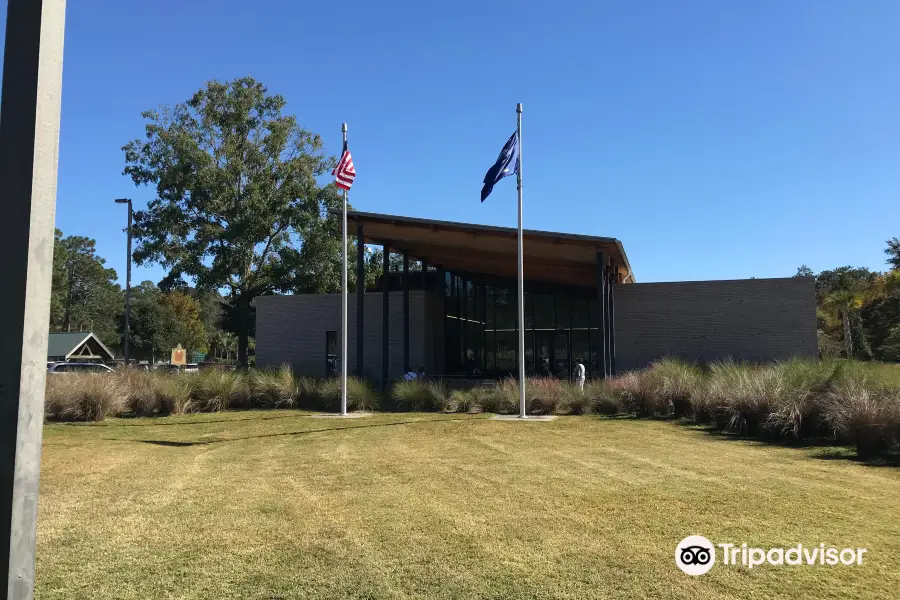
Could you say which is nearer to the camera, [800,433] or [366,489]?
[366,489]

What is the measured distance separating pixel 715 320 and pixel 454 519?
19.7 m

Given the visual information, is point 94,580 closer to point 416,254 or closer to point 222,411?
point 222,411

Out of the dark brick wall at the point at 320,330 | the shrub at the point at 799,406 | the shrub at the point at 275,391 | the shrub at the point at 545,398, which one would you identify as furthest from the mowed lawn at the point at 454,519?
the dark brick wall at the point at 320,330

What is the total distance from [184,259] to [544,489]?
94.8ft

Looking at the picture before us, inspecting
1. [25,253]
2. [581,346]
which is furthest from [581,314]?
[25,253]

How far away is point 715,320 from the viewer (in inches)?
933

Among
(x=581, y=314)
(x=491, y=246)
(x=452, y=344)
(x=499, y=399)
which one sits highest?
(x=491, y=246)

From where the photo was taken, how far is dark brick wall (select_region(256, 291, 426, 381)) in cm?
2888

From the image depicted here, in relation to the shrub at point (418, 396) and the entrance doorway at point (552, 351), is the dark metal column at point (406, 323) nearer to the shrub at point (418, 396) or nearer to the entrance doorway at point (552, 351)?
the entrance doorway at point (552, 351)

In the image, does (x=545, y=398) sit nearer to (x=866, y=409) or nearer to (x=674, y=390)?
(x=674, y=390)

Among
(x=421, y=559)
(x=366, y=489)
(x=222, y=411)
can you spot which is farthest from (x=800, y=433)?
(x=222, y=411)

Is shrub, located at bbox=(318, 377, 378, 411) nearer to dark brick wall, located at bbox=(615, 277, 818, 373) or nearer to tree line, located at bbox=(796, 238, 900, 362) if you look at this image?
dark brick wall, located at bbox=(615, 277, 818, 373)

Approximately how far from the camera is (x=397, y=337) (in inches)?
1141
